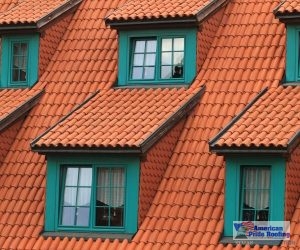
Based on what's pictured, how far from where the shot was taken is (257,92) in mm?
32969

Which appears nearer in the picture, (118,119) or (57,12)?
(118,119)

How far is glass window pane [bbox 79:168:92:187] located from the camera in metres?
32.5

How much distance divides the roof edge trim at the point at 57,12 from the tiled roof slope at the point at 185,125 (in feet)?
1.06

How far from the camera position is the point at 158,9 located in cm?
3494

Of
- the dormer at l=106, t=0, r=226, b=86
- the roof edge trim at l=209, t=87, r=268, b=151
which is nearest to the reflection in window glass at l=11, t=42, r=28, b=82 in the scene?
the dormer at l=106, t=0, r=226, b=86

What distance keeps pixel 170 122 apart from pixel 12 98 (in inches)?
216

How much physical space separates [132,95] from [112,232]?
14.0ft

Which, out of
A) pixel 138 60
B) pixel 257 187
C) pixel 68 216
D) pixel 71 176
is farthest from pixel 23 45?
pixel 257 187

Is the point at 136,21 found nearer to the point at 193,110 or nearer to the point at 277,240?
the point at 193,110

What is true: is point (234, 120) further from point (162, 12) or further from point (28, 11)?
point (28, 11)

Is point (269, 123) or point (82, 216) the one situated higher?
point (269, 123)

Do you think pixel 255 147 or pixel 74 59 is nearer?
pixel 255 147

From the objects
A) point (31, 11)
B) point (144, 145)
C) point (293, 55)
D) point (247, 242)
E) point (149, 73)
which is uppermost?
point (31, 11)

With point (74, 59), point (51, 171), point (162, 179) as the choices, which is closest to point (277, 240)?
point (162, 179)
